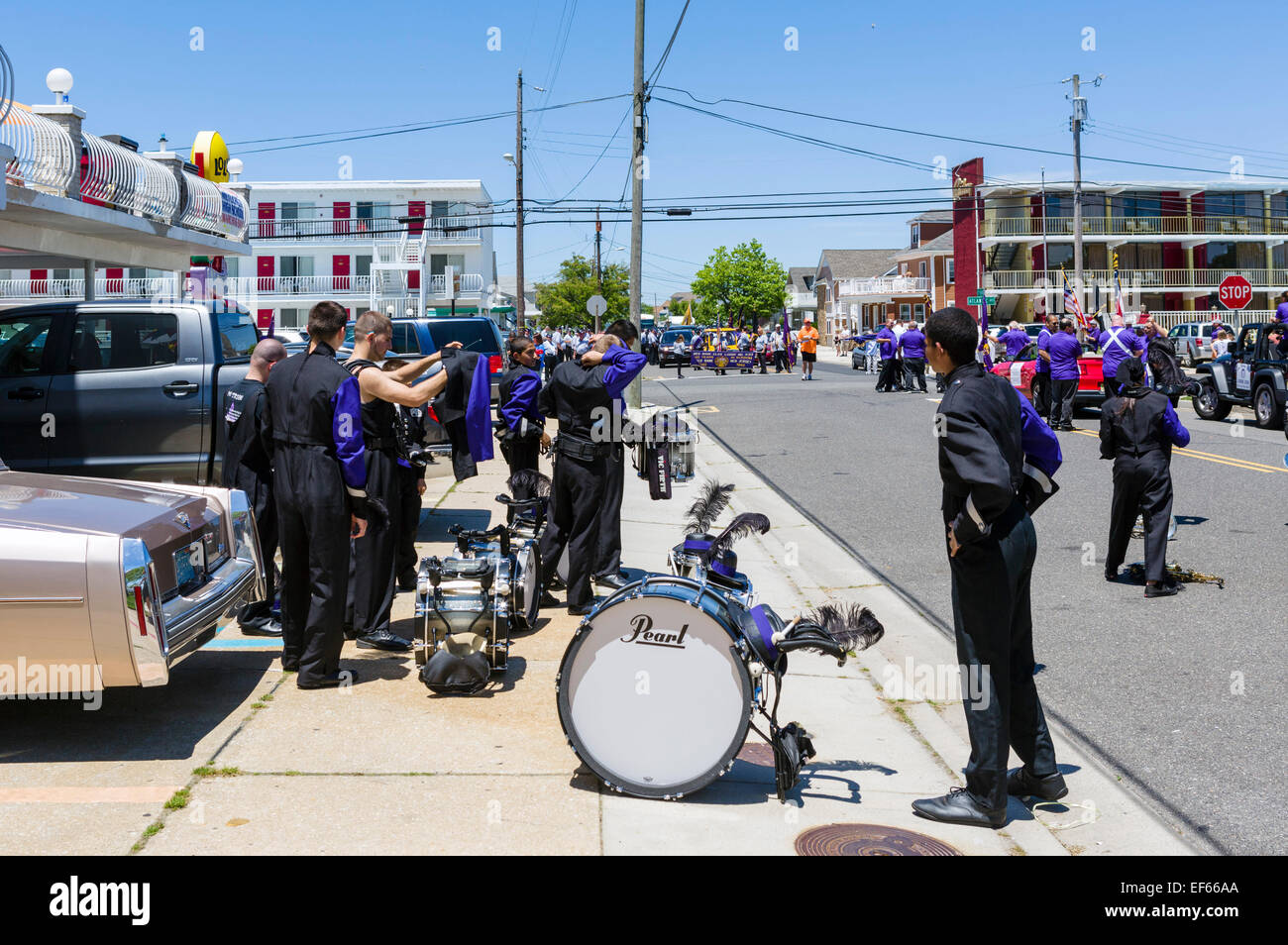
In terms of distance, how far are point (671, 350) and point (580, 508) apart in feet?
139

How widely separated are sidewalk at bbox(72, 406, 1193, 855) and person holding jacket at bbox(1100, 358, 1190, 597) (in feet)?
8.93

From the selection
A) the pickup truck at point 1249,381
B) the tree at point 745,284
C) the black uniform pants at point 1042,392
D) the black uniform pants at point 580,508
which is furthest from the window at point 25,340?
the tree at point 745,284

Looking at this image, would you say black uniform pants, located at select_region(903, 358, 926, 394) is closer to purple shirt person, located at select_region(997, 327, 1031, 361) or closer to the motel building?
purple shirt person, located at select_region(997, 327, 1031, 361)

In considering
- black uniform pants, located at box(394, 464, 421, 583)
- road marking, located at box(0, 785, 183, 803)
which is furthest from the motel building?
road marking, located at box(0, 785, 183, 803)

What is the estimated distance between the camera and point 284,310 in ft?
196

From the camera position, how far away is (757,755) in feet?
18.0

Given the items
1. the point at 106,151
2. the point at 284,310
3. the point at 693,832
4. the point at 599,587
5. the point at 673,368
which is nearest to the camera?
the point at 693,832

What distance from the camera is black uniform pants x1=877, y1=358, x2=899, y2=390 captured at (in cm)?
2844

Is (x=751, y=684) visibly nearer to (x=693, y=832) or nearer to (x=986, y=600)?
(x=693, y=832)

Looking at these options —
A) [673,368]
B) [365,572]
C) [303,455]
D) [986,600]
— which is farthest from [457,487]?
[673,368]

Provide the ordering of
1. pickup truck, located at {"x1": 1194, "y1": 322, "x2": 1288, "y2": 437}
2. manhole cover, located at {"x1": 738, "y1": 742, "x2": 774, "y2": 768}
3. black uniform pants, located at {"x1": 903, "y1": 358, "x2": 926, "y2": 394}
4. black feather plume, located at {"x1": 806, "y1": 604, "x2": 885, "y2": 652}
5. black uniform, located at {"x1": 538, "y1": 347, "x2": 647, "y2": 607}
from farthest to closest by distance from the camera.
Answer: black uniform pants, located at {"x1": 903, "y1": 358, "x2": 926, "y2": 394} → pickup truck, located at {"x1": 1194, "y1": 322, "x2": 1288, "y2": 437} → black uniform, located at {"x1": 538, "y1": 347, "x2": 647, "y2": 607} → manhole cover, located at {"x1": 738, "y1": 742, "x2": 774, "y2": 768} → black feather plume, located at {"x1": 806, "y1": 604, "x2": 885, "y2": 652}

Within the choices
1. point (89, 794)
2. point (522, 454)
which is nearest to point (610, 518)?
point (522, 454)

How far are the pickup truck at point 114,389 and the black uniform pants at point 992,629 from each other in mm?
6726
